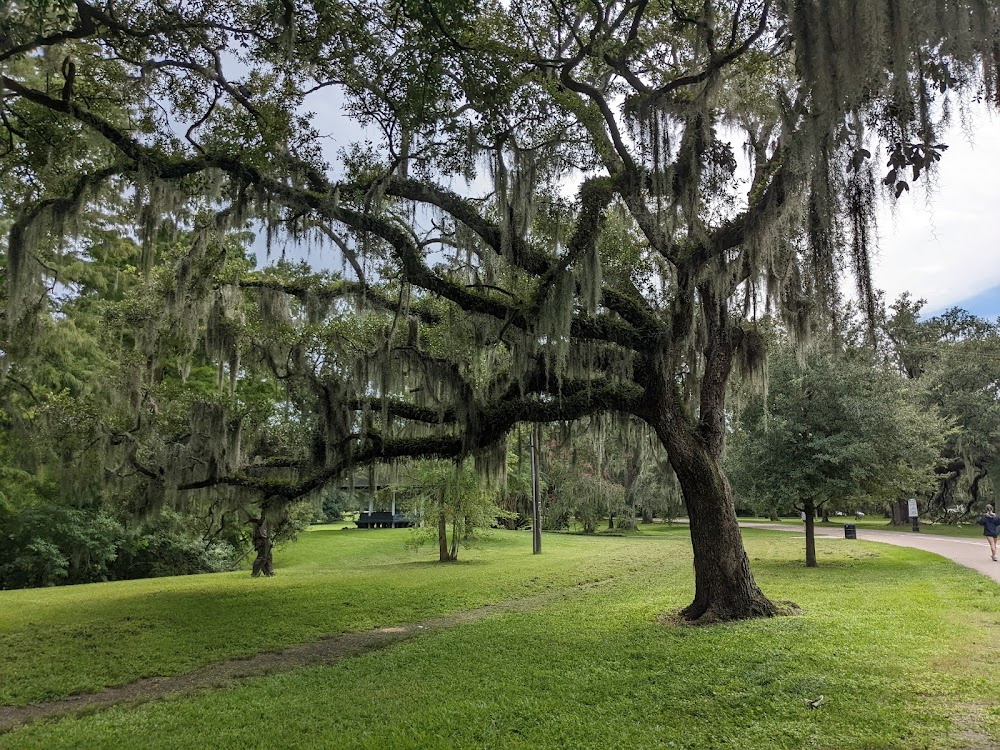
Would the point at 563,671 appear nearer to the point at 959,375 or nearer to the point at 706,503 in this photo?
the point at 706,503

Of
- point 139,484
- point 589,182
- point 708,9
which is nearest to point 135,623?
point 139,484

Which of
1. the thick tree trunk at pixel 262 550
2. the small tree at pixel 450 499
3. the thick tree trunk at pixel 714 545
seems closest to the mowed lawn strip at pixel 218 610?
the thick tree trunk at pixel 262 550

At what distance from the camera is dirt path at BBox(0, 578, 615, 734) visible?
6.34m

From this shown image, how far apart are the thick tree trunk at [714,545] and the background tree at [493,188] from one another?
31 mm

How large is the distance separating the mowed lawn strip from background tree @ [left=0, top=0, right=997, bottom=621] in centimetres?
227

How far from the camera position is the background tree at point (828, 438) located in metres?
15.6

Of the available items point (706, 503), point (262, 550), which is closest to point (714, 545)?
point (706, 503)

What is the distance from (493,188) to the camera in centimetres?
832

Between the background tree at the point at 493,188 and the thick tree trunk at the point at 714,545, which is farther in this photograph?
the thick tree trunk at the point at 714,545

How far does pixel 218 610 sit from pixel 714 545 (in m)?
8.56

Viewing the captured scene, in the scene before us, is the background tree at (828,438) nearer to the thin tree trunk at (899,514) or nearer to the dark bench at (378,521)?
the thin tree trunk at (899,514)

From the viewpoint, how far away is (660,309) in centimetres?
1074

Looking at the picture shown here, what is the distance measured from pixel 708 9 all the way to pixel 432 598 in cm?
1075

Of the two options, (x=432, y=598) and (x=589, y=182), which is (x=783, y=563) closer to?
(x=432, y=598)
